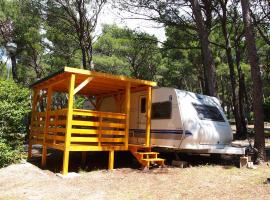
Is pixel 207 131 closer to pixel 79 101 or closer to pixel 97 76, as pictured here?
pixel 97 76

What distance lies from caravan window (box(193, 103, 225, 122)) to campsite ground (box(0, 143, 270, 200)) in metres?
1.44

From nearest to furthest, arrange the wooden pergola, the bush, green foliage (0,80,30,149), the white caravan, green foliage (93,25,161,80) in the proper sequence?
the wooden pergola, the white caravan, the bush, green foliage (0,80,30,149), green foliage (93,25,161,80)

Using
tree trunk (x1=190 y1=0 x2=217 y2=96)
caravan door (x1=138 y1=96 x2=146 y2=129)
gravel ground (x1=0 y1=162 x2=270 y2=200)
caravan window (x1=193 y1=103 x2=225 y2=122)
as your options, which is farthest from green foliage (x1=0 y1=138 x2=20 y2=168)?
tree trunk (x1=190 y1=0 x2=217 y2=96)

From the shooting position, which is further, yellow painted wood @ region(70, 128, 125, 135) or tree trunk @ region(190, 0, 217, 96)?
tree trunk @ region(190, 0, 217, 96)

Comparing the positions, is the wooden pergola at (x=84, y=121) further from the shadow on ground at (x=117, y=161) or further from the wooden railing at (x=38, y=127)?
the shadow on ground at (x=117, y=161)

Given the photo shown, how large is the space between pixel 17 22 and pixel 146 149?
14.9 metres

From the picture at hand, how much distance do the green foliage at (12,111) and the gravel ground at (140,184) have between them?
1072 mm

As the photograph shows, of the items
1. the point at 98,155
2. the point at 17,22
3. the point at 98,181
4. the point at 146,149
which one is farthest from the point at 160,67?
the point at 98,181

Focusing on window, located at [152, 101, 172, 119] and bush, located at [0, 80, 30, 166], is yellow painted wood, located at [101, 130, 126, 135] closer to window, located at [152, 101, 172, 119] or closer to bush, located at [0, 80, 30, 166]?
window, located at [152, 101, 172, 119]

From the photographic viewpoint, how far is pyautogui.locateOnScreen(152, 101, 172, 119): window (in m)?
10.7

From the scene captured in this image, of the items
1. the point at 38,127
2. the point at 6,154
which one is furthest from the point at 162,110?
the point at 6,154

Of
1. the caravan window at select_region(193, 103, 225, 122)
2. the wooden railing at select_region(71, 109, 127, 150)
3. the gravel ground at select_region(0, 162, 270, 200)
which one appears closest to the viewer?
the gravel ground at select_region(0, 162, 270, 200)

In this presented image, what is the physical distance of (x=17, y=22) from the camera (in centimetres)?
2208

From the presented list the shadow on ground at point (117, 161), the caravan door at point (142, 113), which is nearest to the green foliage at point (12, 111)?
the shadow on ground at point (117, 161)
